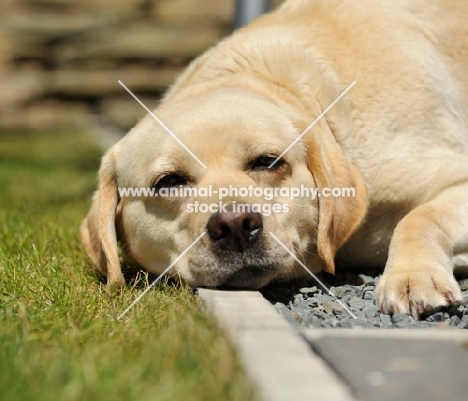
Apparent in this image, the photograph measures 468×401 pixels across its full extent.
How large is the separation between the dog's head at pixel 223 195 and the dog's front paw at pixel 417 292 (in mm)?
430

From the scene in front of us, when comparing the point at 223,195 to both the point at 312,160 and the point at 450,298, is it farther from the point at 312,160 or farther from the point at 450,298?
the point at 450,298

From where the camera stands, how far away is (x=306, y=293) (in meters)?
3.38

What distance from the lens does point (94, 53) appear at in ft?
40.0

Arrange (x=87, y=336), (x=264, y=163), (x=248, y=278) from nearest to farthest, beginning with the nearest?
(x=87, y=336) < (x=248, y=278) < (x=264, y=163)

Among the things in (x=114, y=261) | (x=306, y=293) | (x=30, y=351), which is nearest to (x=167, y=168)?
(x=114, y=261)

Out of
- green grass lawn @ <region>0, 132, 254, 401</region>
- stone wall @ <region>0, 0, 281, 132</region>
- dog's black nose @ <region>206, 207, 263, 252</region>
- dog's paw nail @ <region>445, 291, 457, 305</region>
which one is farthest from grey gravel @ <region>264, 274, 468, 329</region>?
stone wall @ <region>0, 0, 281, 132</region>

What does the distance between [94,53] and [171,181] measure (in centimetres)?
913

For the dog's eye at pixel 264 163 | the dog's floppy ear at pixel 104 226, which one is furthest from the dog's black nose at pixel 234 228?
the dog's floppy ear at pixel 104 226

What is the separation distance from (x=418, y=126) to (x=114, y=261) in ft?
5.26

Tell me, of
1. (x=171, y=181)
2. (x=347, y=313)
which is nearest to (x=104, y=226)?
(x=171, y=181)

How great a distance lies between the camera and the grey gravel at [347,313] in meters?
2.85

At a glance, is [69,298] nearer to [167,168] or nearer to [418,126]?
[167,168]

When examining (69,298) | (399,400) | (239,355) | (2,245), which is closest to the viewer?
(399,400)

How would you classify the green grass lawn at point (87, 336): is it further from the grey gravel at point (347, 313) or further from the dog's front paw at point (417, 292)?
the dog's front paw at point (417, 292)
